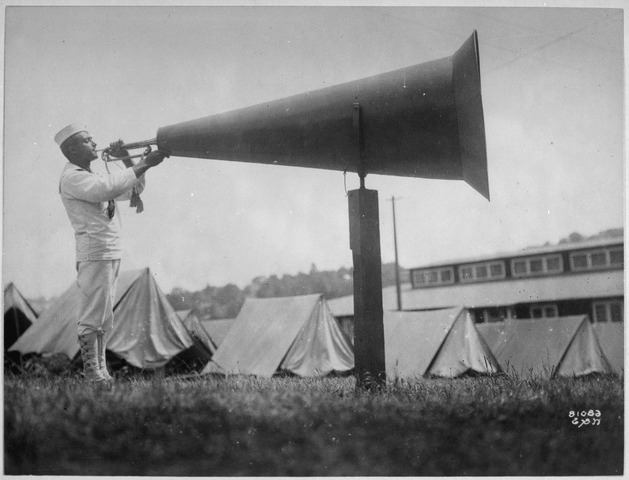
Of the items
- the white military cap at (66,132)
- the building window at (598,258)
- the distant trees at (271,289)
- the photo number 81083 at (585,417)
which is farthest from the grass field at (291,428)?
the white military cap at (66,132)

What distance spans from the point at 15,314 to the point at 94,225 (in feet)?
1.87

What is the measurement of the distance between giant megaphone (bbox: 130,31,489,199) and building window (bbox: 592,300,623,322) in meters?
0.76

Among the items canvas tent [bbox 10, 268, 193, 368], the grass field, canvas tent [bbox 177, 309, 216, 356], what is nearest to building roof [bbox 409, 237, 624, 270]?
the grass field

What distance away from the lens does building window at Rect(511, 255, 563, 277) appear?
310 centimetres

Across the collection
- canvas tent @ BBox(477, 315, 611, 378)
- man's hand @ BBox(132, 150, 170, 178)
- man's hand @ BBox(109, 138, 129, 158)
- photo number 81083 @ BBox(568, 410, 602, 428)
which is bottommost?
photo number 81083 @ BBox(568, 410, 602, 428)

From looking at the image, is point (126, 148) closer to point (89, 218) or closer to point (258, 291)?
point (89, 218)

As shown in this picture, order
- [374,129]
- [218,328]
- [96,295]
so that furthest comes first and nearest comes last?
[218,328] → [96,295] → [374,129]

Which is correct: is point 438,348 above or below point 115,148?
below

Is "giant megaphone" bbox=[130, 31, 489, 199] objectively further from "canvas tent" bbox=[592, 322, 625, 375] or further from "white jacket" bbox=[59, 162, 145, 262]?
"canvas tent" bbox=[592, 322, 625, 375]

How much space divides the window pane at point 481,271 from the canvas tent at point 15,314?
2.11 m

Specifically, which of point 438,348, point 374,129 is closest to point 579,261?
point 438,348

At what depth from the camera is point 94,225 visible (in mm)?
3092

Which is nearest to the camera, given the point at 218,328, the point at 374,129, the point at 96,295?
the point at 374,129

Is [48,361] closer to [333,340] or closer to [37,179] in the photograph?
[37,179]
